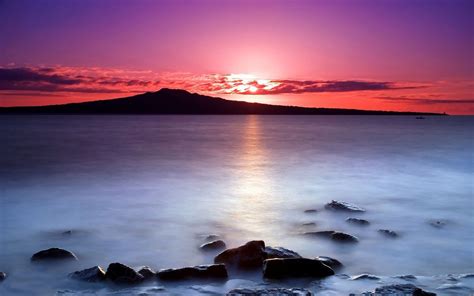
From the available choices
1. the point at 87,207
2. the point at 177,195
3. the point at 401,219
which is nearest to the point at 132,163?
the point at 177,195

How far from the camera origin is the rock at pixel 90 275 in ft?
23.6

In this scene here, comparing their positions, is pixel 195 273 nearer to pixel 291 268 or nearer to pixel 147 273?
pixel 147 273

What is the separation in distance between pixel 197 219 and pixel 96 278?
5.39 m

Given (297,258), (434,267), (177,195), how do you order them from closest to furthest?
1. (297,258)
2. (434,267)
3. (177,195)

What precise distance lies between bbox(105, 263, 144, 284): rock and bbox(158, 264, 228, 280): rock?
36 centimetres

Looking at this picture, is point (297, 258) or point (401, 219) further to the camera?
point (401, 219)

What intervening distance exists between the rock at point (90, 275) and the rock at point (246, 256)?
6.37 ft

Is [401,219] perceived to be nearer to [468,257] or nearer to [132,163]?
[468,257]

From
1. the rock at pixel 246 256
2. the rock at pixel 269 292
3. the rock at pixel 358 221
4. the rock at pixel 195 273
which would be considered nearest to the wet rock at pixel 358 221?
the rock at pixel 358 221

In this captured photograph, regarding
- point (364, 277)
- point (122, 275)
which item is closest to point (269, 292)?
point (364, 277)

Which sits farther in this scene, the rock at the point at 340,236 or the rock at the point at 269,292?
the rock at the point at 340,236

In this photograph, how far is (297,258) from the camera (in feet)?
24.3

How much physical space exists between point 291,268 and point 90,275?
3059 millimetres

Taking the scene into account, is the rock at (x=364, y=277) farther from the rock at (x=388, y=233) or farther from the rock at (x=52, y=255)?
the rock at (x=52, y=255)
